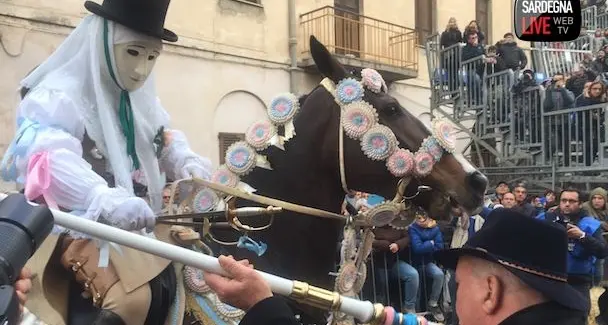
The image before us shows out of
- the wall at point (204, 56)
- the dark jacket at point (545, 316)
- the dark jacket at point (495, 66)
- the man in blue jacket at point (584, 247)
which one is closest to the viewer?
the dark jacket at point (545, 316)

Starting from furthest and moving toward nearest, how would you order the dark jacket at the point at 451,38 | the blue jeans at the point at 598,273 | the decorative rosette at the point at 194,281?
the dark jacket at the point at 451,38 → the blue jeans at the point at 598,273 → the decorative rosette at the point at 194,281

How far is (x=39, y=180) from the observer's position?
226 cm

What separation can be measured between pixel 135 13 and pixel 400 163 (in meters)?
1.33

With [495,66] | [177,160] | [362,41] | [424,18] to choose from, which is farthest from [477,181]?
[424,18]

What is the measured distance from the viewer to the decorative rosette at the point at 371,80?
3.10m

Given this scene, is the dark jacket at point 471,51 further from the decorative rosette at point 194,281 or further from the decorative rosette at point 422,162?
the decorative rosette at point 194,281

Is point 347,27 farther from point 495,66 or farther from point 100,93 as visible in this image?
point 100,93

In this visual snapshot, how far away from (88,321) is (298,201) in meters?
1.04

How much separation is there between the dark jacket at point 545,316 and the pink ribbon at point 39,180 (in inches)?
61.3

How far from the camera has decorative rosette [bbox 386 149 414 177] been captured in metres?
2.97

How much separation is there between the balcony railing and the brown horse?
10573 mm

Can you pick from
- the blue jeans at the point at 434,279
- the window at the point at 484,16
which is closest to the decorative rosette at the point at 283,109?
the blue jeans at the point at 434,279

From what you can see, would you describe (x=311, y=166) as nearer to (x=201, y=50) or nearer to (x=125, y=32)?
(x=125, y=32)

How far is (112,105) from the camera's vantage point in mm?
2654
